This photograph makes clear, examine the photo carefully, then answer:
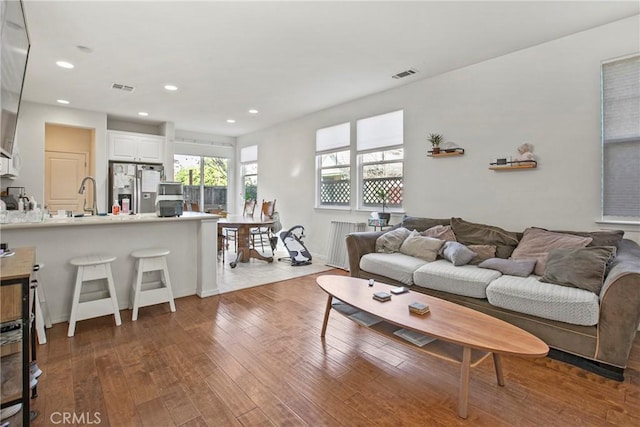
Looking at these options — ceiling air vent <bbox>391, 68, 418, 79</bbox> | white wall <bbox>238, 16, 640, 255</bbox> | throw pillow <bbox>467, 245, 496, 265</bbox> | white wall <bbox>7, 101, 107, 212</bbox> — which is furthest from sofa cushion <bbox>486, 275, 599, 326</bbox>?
white wall <bbox>7, 101, 107, 212</bbox>

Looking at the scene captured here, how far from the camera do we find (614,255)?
7.66ft

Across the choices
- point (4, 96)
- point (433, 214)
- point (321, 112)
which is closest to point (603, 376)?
point (433, 214)

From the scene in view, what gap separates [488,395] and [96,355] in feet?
8.61

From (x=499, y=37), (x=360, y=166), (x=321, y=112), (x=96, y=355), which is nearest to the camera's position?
(x=96, y=355)

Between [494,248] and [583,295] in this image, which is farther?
[494,248]

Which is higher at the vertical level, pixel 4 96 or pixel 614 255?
pixel 4 96

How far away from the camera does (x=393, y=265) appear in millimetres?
3209

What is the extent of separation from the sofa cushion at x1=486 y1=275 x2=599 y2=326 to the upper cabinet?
6.41 m

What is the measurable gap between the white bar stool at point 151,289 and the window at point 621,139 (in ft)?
13.5

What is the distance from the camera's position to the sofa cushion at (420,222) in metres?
3.72

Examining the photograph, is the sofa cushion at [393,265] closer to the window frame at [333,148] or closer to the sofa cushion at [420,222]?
the sofa cushion at [420,222]

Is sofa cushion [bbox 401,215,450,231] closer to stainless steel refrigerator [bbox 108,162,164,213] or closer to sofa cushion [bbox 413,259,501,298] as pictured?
sofa cushion [bbox 413,259,501,298]

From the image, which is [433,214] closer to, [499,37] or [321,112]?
[499,37]

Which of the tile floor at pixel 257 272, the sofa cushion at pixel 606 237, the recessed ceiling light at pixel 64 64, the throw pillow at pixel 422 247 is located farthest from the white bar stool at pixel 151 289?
the sofa cushion at pixel 606 237
